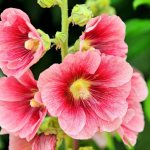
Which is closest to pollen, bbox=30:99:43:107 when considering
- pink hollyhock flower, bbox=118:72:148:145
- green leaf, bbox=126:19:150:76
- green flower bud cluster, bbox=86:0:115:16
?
pink hollyhock flower, bbox=118:72:148:145

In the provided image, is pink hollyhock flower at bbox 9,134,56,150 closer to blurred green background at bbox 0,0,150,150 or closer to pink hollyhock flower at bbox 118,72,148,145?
pink hollyhock flower at bbox 118,72,148,145

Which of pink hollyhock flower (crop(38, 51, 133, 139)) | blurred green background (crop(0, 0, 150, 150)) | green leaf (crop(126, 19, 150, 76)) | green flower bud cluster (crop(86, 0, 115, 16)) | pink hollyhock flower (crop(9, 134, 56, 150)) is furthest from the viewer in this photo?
blurred green background (crop(0, 0, 150, 150))

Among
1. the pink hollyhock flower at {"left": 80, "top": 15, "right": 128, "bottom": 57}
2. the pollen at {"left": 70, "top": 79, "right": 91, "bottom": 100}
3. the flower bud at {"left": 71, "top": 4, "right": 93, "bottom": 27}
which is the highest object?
the flower bud at {"left": 71, "top": 4, "right": 93, "bottom": 27}

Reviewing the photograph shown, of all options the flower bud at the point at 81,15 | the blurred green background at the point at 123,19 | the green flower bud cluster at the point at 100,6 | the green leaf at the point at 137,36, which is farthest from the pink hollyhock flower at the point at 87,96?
the blurred green background at the point at 123,19

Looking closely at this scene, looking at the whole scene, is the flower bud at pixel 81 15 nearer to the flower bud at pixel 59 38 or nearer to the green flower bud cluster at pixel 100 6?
the flower bud at pixel 59 38

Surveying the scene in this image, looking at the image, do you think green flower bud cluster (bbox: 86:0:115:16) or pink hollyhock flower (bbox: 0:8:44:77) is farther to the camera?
green flower bud cluster (bbox: 86:0:115:16)
